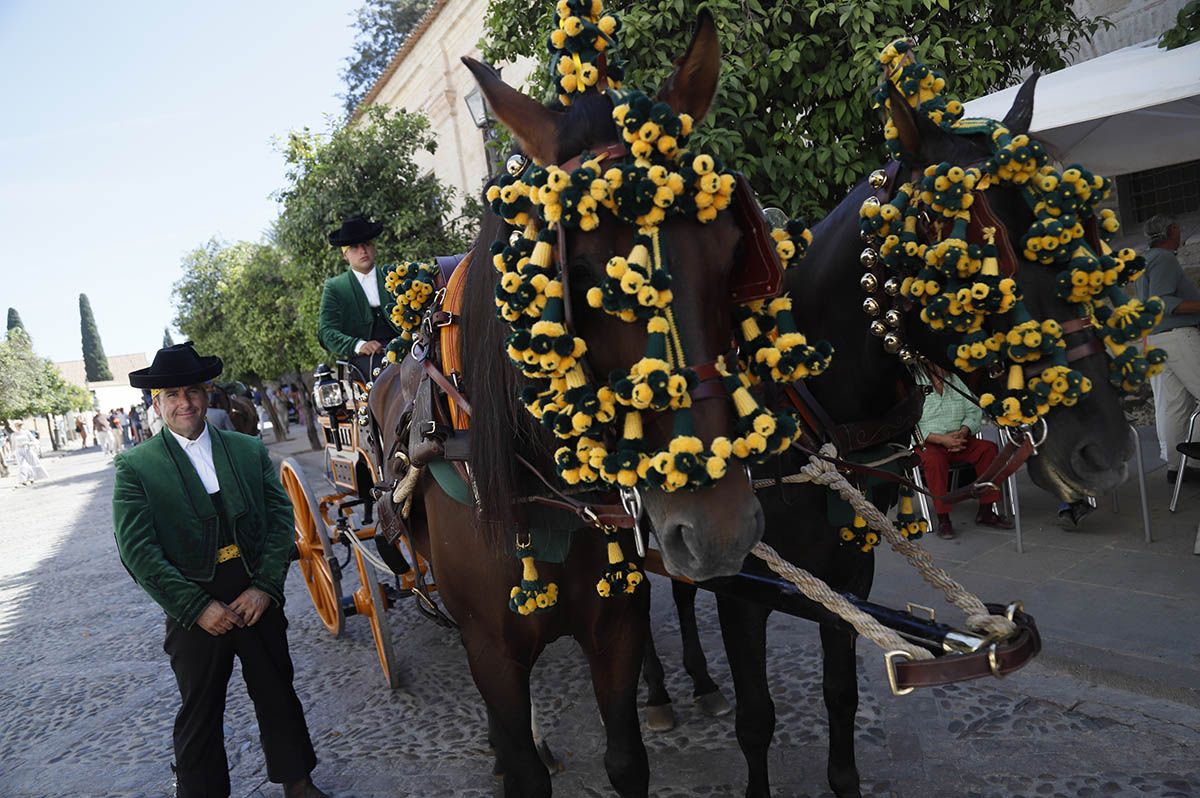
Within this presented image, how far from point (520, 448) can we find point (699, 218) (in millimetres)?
786

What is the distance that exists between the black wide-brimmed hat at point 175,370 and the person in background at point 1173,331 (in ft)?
19.2

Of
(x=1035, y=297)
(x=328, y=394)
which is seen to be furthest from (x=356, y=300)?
(x=1035, y=297)

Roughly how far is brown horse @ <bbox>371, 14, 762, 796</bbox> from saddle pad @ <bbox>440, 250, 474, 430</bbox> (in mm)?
124

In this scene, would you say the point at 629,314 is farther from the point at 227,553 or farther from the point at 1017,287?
the point at 227,553

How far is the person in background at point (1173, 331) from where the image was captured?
18.1ft

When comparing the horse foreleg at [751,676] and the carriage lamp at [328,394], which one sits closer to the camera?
the horse foreleg at [751,676]

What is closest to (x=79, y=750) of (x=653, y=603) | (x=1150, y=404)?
(x=653, y=603)

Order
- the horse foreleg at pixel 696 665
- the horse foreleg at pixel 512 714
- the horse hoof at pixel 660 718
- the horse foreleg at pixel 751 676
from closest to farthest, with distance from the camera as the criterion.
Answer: the horse foreleg at pixel 512 714
the horse foreleg at pixel 751 676
the horse hoof at pixel 660 718
the horse foreleg at pixel 696 665

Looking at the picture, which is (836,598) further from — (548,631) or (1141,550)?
(1141,550)

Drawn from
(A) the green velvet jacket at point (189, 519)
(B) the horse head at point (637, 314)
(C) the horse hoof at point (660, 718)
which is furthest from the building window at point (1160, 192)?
(A) the green velvet jacket at point (189, 519)

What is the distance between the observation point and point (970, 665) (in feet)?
5.49

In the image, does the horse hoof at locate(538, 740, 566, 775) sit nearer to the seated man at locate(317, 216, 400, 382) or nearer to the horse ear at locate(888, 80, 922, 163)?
the seated man at locate(317, 216, 400, 382)

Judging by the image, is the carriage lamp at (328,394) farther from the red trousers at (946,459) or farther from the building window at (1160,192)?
the building window at (1160,192)

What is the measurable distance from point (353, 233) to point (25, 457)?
25.7 meters
